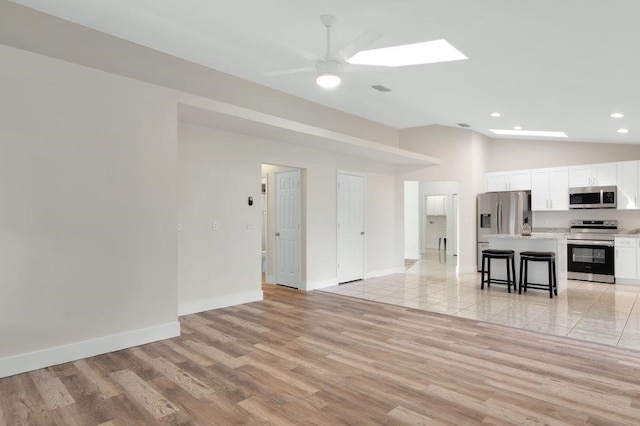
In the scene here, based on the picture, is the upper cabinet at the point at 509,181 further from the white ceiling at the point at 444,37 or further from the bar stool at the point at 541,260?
the white ceiling at the point at 444,37

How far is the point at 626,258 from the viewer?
22.1 feet

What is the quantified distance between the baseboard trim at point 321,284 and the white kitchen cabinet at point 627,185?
18.6 ft

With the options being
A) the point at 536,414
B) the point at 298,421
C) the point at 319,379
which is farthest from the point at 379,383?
the point at 536,414

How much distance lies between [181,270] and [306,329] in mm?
1818

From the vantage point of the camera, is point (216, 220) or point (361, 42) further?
point (216, 220)

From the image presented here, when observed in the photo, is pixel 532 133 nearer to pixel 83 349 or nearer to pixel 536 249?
pixel 536 249

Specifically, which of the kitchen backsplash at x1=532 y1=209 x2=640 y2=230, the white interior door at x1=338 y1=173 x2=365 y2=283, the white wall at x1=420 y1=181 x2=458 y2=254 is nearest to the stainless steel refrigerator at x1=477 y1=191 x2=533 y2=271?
the kitchen backsplash at x1=532 y1=209 x2=640 y2=230

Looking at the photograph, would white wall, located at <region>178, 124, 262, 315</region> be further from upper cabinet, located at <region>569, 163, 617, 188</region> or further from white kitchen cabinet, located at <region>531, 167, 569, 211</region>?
upper cabinet, located at <region>569, 163, 617, 188</region>

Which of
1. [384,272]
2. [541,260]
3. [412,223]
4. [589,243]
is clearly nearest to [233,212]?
[384,272]

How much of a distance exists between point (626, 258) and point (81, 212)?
28.1 ft

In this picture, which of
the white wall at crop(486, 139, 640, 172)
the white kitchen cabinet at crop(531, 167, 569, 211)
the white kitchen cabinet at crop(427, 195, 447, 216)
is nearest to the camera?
the white wall at crop(486, 139, 640, 172)

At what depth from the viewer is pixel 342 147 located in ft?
21.0

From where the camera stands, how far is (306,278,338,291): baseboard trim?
21.2 ft

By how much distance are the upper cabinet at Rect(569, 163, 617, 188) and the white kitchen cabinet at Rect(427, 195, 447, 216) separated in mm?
4993
